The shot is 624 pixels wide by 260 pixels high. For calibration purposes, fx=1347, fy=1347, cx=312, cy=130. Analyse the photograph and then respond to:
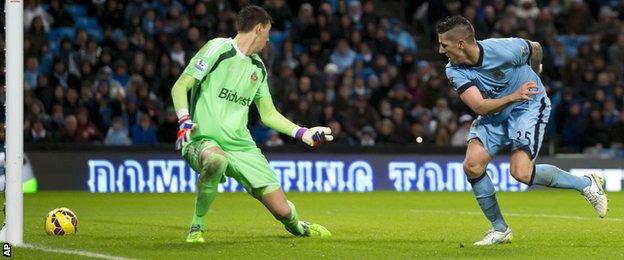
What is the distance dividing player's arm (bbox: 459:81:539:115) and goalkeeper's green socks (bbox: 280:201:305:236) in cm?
181

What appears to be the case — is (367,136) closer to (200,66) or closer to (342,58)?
(342,58)

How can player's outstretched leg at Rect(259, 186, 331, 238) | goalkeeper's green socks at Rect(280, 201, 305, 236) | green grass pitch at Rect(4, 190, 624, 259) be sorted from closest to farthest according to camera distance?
green grass pitch at Rect(4, 190, 624, 259) < player's outstretched leg at Rect(259, 186, 331, 238) < goalkeeper's green socks at Rect(280, 201, 305, 236)

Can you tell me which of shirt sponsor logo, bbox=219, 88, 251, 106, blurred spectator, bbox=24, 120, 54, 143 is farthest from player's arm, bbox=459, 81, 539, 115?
blurred spectator, bbox=24, 120, 54, 143

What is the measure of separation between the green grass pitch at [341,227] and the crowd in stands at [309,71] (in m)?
2.58

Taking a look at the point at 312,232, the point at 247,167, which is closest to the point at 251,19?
the point at 247,167

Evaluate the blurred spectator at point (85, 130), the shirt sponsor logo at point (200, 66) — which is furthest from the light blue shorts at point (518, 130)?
the blurred spectator at point (85, 130)

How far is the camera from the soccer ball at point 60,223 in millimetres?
11883

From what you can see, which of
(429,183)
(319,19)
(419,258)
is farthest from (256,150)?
(319,19)

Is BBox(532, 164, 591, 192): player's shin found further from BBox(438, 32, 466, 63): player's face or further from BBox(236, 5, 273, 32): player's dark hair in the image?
BBox(236, 5, 273, 32): player's dark hair

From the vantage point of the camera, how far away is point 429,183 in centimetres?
2308

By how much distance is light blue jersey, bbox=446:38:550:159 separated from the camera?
35.1 feet

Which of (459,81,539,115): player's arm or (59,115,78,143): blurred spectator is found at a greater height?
(459,81,539,115): player's arm

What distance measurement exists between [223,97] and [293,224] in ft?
4.29

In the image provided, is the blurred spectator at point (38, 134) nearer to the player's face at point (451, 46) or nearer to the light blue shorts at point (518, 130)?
the light blue shorts at point (518, 130)
